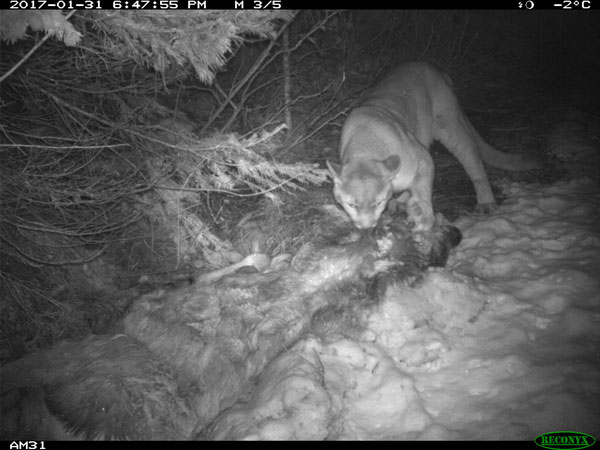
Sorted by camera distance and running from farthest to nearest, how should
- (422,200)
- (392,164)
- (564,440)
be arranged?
(422,200), (392,164), (564,440)

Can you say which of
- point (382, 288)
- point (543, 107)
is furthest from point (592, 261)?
point (543, 107)

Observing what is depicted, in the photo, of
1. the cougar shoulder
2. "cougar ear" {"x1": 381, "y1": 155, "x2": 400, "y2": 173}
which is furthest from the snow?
"cougar ear" {"x1": 381, "y1": 155, "x2": 400, "y2": 173}

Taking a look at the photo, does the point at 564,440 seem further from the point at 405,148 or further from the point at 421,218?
the point at 405,148

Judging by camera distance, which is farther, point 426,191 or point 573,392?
point 426,191

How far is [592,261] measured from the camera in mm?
3395

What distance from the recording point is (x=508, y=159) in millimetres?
5457

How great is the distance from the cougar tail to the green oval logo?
4384 millimetres

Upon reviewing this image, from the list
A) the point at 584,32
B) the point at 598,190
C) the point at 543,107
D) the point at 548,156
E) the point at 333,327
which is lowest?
the point at 333,327

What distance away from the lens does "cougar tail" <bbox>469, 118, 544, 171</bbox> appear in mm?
5285

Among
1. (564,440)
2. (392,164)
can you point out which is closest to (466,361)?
(564,440)

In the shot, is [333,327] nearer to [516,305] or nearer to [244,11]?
[516,305]

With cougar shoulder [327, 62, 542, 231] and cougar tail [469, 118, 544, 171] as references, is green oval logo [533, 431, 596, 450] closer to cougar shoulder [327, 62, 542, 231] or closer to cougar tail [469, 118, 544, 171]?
cougar shoulder [327, 62, 542, 231]

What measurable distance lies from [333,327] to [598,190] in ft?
14.7

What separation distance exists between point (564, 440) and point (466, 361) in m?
0.76
